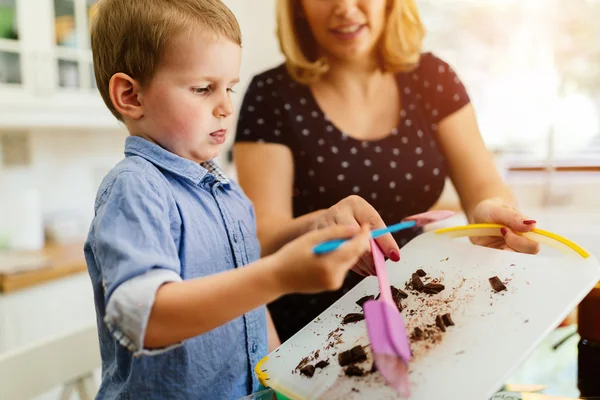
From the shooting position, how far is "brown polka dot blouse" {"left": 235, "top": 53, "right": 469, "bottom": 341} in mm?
588

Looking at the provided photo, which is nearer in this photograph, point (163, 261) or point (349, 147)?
point (163, 261)

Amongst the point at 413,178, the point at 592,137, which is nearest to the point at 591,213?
the point at 592,137

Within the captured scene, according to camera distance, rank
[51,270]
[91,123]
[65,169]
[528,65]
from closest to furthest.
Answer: [51,270] → [91,123] → [65,169] → [528,65]

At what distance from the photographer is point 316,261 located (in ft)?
0.86

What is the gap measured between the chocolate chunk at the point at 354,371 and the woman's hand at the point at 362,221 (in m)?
0.07

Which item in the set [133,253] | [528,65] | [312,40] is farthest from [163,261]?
[528,65]

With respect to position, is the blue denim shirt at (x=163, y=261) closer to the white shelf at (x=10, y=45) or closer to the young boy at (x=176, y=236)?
the young boy at (x=176, y=236)

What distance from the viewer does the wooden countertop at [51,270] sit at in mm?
1127

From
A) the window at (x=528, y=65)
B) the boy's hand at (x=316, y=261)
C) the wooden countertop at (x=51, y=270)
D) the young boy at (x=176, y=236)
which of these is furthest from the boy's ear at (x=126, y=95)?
the window at (x=528, y=65)

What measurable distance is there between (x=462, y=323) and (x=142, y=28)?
0.84ft

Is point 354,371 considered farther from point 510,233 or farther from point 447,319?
point 510,233

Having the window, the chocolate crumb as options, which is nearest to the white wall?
the window

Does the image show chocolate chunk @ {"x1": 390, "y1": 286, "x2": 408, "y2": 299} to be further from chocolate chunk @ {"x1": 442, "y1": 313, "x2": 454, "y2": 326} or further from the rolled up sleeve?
the rolled up sleeve

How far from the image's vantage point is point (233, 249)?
40 cm
